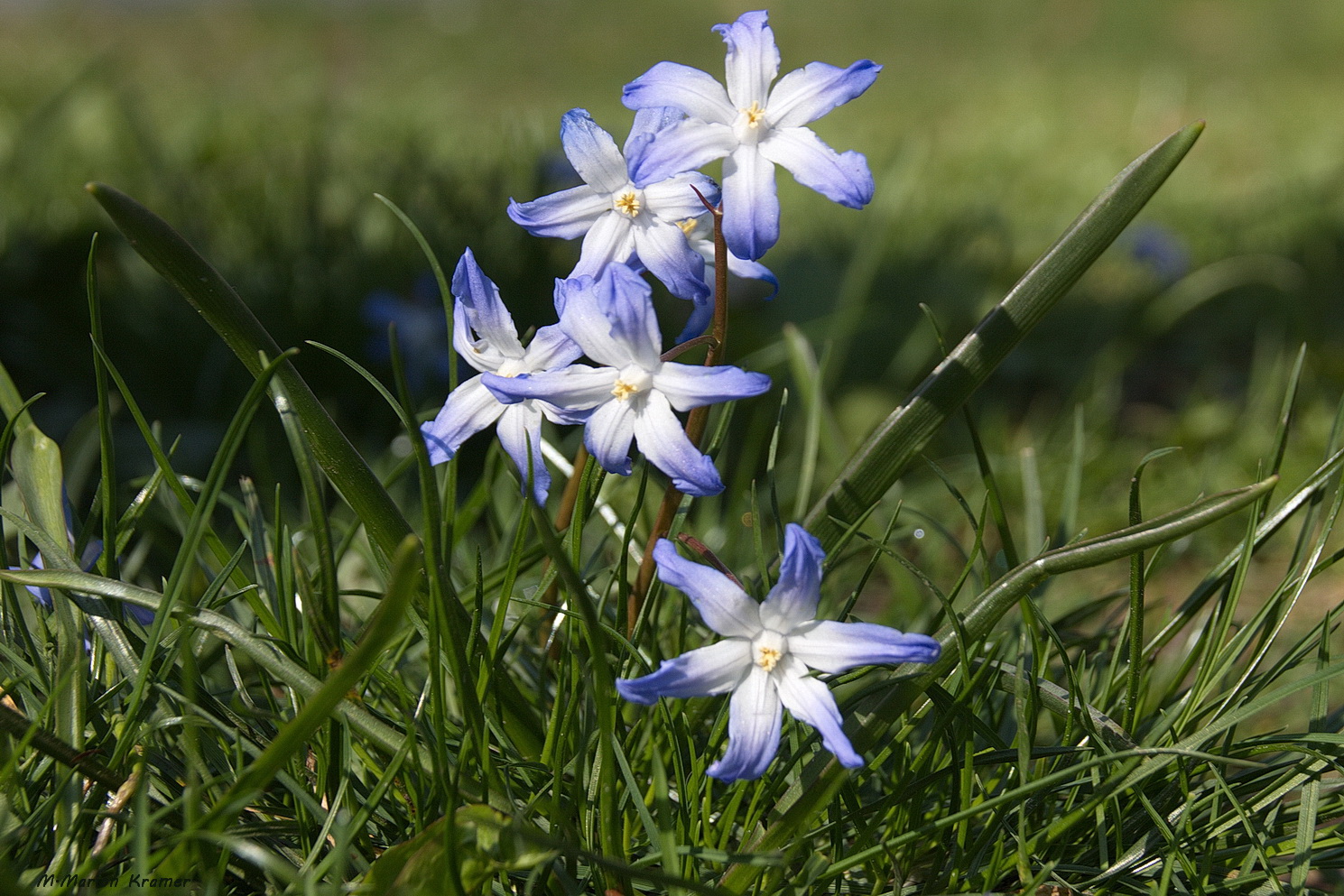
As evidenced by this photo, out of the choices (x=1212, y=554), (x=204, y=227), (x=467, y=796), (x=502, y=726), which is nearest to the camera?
(x=467, y=796)

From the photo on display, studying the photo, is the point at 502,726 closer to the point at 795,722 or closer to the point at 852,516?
the point at 795,722

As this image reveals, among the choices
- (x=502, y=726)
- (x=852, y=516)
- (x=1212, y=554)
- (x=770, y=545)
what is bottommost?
(x=1212, y=554)

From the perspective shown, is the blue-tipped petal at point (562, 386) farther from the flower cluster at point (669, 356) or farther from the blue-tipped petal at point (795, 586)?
the blue-tipped petal at point (795, 586)

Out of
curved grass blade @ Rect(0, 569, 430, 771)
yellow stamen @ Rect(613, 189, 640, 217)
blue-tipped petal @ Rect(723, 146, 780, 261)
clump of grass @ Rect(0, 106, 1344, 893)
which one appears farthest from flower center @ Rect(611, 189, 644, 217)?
curved grass blade @ Rect(0, 569, 430, 771)

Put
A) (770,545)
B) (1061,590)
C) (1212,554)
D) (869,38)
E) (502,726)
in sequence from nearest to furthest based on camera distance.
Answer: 1. (502,726)
2. (770,545)
3. (1061,590)
4. (1212,554)
5. (869,38)

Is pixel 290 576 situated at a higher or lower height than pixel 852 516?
lower

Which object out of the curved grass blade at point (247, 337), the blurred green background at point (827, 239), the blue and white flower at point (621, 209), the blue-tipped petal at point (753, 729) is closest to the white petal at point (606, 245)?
the blue and white flower at point (621, 209)

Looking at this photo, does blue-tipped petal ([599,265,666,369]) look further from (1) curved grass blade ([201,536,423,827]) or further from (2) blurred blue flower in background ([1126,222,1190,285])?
(2) blurred blue flower in background ([1126,222,1190,285])

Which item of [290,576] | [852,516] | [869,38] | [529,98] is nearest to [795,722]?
[852,516]
